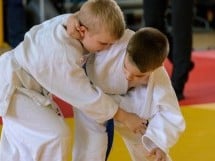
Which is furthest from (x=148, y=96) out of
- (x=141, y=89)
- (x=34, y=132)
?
(x=34, y=132)

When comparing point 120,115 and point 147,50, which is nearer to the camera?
point 147,50

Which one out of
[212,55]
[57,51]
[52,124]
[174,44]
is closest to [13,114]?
[52,124]

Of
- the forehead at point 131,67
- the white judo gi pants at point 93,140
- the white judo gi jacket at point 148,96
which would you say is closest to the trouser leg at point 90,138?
the white judo gi pants at point 93,140

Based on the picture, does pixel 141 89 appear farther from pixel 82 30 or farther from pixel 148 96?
pixel 82 30

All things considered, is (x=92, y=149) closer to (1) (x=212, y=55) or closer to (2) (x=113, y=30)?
(2) (x=113, y=30)

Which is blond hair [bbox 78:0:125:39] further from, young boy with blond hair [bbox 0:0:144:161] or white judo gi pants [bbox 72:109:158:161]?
white judo gi pants [bbox 72:109:158:161]

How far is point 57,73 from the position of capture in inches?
53.0

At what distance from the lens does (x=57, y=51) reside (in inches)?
53.2

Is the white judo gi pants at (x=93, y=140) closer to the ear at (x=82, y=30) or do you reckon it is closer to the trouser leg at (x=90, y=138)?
the trouser leg at (x=90, y=138)

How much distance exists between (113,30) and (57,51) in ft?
0.54

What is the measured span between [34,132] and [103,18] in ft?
1.25

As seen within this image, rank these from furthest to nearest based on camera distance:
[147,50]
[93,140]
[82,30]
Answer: [93,140], [82,30], [147,50]

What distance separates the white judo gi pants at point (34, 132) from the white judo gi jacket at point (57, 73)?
3cm

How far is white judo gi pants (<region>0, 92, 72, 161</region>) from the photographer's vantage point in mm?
1410
